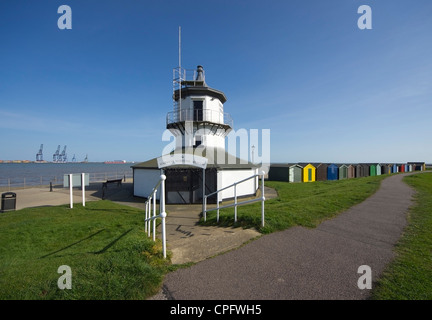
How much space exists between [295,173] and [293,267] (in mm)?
25844

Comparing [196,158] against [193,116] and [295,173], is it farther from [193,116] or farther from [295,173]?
[295,173]

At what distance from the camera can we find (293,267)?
3.60 metres

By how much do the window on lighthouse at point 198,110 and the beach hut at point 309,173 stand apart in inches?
734

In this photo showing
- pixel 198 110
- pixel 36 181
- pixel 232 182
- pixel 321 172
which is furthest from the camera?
pixel 36 181

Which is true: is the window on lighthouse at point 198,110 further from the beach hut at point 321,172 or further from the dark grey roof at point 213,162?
the beach hut at point 321,172

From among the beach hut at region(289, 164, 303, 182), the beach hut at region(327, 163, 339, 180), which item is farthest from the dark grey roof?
the beach hut at region(327, 163, 339, 180)

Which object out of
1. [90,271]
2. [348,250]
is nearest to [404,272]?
[348,250]

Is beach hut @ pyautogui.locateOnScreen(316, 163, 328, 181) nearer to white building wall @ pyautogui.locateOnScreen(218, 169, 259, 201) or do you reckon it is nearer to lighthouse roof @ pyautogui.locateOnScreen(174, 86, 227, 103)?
white building wall @ pyautogui.locateOnScreen(218, 169, 259, 201)

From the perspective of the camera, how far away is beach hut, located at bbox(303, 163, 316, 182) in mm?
28406

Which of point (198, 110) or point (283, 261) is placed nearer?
point (283, 261)

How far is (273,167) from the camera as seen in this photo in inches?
1148

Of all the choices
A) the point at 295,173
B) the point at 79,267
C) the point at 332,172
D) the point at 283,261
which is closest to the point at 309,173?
the point at 295,173

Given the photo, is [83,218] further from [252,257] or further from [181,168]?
[252,257]
